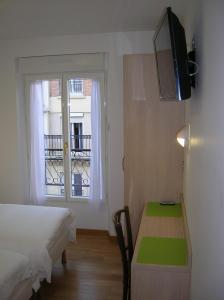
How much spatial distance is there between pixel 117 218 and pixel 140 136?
1251 millimetres

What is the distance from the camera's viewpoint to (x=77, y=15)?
9.45 ft

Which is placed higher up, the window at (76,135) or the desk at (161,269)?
the window at (76,135)

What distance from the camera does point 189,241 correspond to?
6.54 feet

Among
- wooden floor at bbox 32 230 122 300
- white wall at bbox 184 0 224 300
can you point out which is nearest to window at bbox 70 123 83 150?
wooden floor at bbox 32 230 122 300

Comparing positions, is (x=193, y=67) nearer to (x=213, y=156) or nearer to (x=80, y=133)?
(x=213, y=156)

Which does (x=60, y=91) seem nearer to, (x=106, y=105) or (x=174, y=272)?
(x=106, y=105)

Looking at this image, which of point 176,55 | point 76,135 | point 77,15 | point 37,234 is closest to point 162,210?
point 37,234

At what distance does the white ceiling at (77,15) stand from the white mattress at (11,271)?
7.00 feet

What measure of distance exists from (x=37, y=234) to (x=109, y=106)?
1.86 metres

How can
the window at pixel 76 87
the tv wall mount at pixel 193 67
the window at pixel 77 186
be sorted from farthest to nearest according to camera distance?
the window at pixel 77 186
the window at pixel 76 87
the tv wall mount at pixel 193 67

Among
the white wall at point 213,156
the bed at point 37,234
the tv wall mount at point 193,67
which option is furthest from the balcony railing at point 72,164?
the white wall at point 213,156

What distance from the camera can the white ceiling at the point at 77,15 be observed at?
256 centimetres

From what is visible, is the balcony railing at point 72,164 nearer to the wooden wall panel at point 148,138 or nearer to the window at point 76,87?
the window at point 76,87

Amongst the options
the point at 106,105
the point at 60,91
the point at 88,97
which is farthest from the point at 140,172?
the point at 60,91
